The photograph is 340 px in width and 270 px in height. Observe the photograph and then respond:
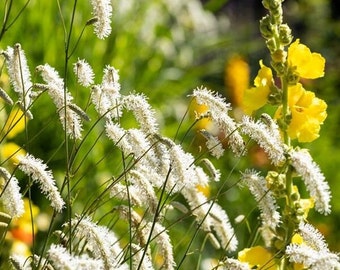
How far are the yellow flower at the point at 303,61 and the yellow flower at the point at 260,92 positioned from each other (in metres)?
0.06

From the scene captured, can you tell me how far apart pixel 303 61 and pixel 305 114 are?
0.10 meters

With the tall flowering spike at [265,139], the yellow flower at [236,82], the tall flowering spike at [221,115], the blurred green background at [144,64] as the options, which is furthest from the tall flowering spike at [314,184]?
the yellow flower at [236,82]

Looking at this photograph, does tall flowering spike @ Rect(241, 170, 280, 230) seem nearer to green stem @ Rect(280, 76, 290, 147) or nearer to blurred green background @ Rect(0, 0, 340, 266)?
green stem @ Rect(280, 76, 290, 147)

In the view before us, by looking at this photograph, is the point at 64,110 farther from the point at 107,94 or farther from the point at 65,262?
the point at 65,262

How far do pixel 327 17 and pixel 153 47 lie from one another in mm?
5771

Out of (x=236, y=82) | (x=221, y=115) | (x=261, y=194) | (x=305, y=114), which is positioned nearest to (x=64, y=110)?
(x=221, y=115)

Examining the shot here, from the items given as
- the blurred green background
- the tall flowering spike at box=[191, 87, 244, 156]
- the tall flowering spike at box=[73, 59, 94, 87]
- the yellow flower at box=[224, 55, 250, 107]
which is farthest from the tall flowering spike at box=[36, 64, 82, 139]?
the yellow flower at box=[224, 55, 250, 107]

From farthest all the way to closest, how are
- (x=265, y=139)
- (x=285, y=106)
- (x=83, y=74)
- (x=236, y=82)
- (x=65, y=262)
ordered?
(x=236, y=82) → (x=285, y=106) → (x=83, y=74) → (x=265, y=139) → (x=65, y=262)

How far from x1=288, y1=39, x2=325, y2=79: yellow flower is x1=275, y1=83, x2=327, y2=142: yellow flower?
0.11ft

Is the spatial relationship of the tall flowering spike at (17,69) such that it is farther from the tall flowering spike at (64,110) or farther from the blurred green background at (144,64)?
the blurred green background at (144,64)

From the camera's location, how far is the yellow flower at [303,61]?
193 centimetres

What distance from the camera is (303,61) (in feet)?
6.33

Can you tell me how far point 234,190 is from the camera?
508 cm

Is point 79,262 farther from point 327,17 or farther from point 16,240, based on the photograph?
point 327,17
